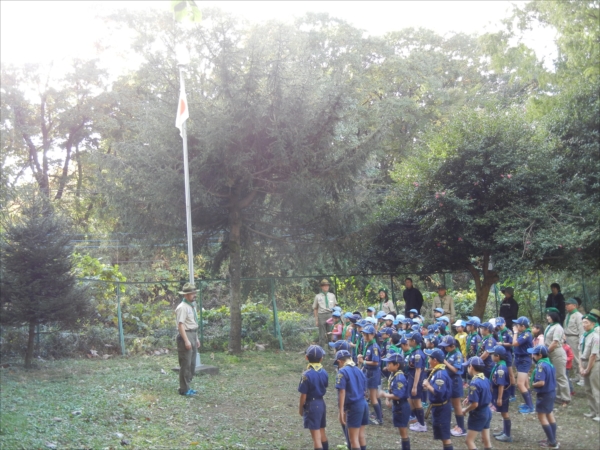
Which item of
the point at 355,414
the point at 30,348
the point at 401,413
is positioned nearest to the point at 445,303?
the point at 401,413

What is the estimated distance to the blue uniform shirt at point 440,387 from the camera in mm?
7934

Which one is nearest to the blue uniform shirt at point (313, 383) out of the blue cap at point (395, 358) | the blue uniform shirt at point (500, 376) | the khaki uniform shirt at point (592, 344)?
the blue cap at point (395, 358)

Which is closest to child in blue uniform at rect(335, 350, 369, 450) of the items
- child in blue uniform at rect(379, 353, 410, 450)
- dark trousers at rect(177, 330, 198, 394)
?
child in blue uniform at rect(379, 353, 410, 450)

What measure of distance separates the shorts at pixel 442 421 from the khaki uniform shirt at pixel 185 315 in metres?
4.86

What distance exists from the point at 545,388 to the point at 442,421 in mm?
1802

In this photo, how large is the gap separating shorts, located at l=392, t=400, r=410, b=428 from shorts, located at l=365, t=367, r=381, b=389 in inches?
45.0

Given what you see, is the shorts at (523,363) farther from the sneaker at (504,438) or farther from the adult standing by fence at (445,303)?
the adult standing by fence at (445,303)

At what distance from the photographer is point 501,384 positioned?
888 cm

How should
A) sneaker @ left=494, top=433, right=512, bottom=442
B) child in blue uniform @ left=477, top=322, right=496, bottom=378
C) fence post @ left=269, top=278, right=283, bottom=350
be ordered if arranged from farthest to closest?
fence post @ left=269, top=278, right=283, bottom=350 → child in blue uniform @ left=477, top=322, right=496, bottom=378 → sneaker @ left=494, top=433, right=512, bottom=442

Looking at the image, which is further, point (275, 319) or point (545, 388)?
point (275, 319)

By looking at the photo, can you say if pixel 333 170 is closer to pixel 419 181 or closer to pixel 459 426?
pixel 419 181

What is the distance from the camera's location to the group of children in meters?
7.50

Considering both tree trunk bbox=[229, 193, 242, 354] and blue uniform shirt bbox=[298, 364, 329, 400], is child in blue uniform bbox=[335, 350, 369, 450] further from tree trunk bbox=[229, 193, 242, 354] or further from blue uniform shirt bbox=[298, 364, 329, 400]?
tree trunk bbox=[229, 193, 242, 354]

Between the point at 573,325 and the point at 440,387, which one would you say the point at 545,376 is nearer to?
the point at 440,387
